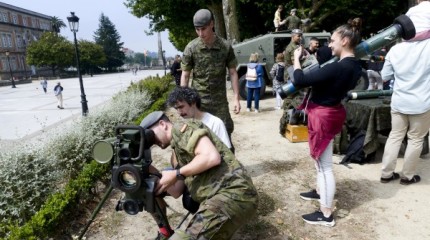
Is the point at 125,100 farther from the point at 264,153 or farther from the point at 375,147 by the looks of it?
the point at 375,147

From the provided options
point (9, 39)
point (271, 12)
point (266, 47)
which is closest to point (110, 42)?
point (9, 39)

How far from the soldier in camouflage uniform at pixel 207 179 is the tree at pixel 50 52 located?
55.3 meters

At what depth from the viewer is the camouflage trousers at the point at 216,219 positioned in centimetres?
186

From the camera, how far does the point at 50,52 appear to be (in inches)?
1996

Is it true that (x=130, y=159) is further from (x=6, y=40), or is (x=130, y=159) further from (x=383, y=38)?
(x=6, y=40)

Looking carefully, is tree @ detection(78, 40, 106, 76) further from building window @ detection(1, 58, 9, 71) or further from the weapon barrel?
the weapon barrel

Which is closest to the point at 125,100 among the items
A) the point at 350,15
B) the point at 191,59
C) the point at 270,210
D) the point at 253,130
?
the point at 253,130

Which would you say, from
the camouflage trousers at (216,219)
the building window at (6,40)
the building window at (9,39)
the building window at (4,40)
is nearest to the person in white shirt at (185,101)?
the camouflage trousers at (216,219)

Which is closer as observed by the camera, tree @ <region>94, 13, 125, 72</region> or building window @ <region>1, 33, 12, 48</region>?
building window @ <region>1, 33, 12, 48</region>

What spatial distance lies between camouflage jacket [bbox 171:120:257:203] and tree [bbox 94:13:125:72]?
236 feet

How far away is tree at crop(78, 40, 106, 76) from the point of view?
186 ft

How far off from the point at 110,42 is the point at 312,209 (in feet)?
260

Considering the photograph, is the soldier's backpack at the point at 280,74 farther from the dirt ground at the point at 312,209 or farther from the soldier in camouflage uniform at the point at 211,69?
the soldier in camouflage uniform at the point at 211,69

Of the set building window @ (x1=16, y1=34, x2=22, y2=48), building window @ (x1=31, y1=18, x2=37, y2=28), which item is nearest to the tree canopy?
building window @ (x1=16, y1=34, x2=22, y2=48)
